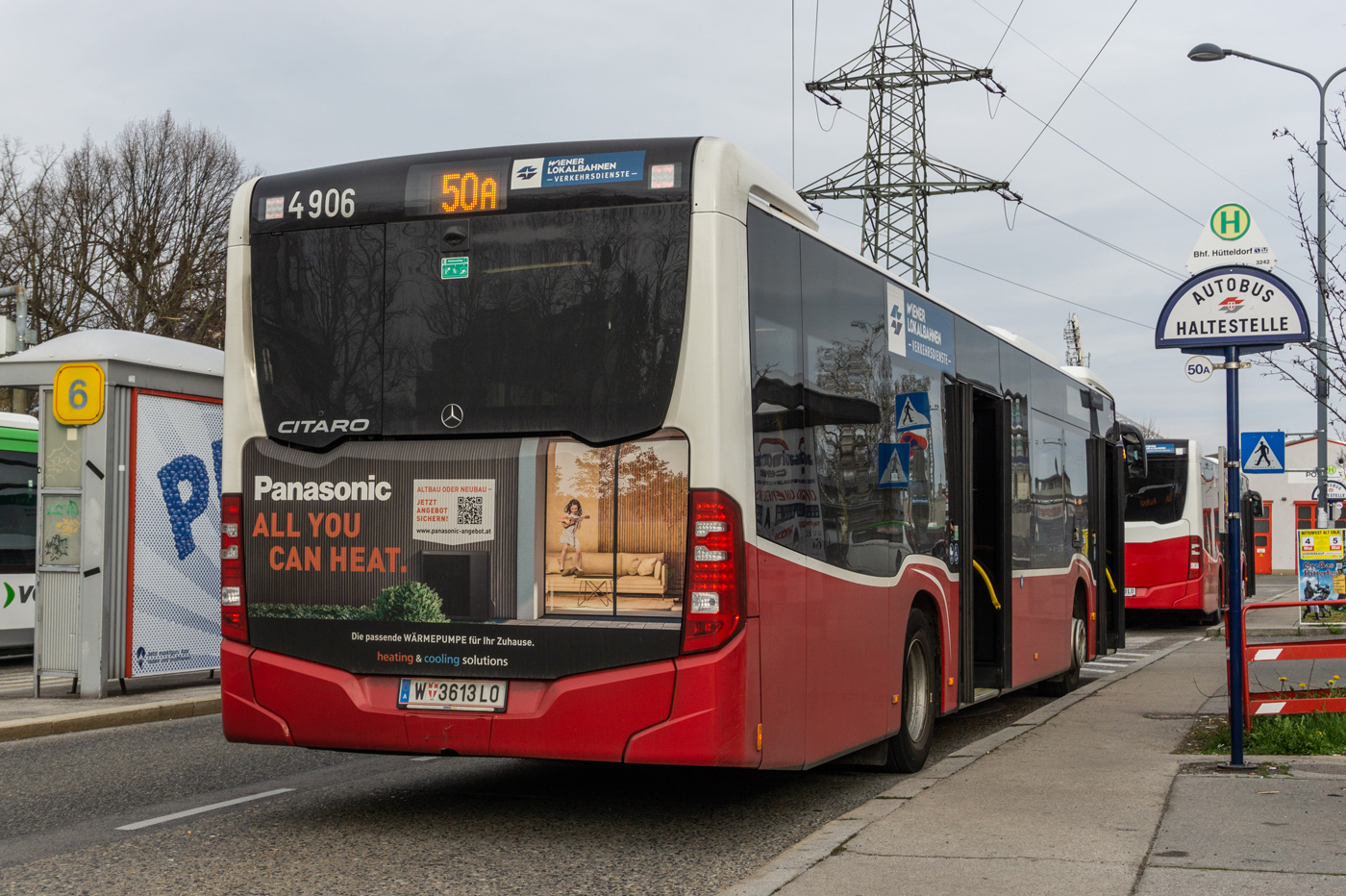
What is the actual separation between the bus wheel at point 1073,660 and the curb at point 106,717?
25.1 feet

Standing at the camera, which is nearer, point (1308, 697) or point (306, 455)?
point (306, 455)

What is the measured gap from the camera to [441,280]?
6645 millimetres

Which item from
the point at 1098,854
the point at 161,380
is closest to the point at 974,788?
the point at 1098,854

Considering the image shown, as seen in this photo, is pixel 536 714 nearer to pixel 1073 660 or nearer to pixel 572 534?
pixel 572 534

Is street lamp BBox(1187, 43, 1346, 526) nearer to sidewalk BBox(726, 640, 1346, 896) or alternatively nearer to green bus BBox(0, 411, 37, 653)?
sidewalk BBox(726, 640, 1346, 896)

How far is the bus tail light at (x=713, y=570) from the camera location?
6.08 meters

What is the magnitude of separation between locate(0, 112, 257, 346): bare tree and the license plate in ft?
87.4

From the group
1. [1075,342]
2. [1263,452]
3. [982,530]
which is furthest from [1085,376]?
[1075,342]

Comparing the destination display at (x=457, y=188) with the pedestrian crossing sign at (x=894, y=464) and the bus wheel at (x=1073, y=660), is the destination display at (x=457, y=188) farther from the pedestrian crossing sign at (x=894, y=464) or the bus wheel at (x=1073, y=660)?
the bus wheel at (x=1073, y=660)

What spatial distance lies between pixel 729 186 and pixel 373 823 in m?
3.60

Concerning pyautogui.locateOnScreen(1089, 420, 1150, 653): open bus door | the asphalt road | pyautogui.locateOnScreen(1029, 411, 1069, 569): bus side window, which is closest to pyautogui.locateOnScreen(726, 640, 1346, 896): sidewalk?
the asphalt road

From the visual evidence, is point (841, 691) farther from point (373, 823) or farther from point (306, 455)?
point (306, 455)

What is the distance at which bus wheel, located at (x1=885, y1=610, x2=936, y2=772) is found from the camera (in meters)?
8.48

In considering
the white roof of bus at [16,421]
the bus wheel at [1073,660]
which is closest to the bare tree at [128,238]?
the white roof of bus at [16,421]
